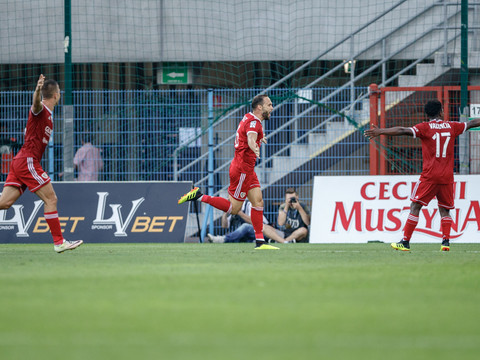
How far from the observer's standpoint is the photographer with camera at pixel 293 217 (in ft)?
48.4

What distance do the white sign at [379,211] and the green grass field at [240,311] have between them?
255 inches

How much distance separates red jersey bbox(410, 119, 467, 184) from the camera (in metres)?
10.7

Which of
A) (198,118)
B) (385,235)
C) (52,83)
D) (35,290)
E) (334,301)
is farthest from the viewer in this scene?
(198,118)

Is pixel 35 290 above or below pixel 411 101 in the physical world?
below

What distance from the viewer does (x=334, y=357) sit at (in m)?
3.44

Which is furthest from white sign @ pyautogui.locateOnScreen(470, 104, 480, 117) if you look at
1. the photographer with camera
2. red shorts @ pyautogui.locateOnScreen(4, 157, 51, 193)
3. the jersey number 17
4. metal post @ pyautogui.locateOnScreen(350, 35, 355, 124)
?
red shorts @ pyautogui.locateOnScreen(4, 157, 51, 193)

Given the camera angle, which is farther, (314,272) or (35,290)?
(314,272)

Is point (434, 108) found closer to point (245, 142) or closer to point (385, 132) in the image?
point (385, 132)

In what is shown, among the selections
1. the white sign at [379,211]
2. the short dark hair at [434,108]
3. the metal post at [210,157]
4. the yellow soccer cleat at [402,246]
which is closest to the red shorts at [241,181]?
the yellow soccer cleat at [402,246]

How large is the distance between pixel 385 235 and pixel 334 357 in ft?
35.9

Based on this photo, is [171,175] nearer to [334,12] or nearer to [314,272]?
[334,12]

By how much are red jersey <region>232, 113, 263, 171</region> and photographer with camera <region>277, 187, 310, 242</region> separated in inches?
149

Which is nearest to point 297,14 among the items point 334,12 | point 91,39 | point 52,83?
point 334,12

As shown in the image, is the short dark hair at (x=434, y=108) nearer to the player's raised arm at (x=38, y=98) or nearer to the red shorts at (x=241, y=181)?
the red shorts at (x=241, y=181)
